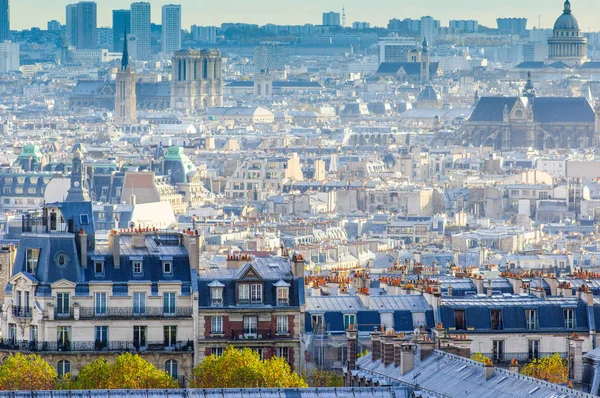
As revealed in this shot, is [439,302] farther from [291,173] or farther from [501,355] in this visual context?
[291,173]

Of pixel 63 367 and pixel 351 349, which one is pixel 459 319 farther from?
pixel 63 367

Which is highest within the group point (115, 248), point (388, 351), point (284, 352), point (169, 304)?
point (115, 248)

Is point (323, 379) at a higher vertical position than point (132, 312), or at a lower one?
lower

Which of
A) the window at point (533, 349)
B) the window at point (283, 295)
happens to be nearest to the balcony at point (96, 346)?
the window at point (283, 295)

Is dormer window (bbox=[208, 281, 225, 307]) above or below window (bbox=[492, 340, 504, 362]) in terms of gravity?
above

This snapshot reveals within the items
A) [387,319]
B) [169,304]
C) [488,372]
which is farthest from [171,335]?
[488,372]

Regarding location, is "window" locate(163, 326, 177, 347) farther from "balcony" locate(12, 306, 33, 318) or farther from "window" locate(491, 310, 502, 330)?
"window" locate(491, 310, 502, 330)

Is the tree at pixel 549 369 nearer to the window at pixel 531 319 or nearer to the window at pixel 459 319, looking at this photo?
the window at pixel 531 319

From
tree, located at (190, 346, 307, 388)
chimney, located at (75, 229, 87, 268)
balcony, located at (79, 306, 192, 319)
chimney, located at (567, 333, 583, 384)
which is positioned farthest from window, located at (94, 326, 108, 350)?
chimney, located at (567, 333, 583, 384)
